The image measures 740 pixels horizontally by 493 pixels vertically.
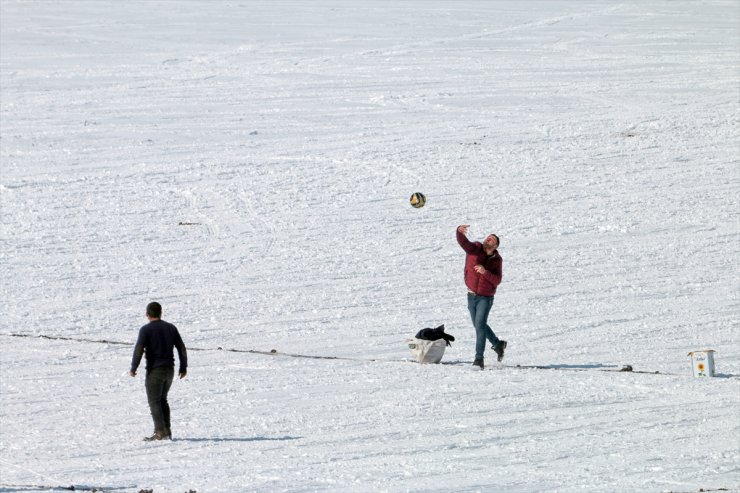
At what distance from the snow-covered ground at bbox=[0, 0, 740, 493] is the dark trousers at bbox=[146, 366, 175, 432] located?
21 cm

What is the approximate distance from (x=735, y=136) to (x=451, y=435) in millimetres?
16632

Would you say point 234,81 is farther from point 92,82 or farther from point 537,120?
point 537,120

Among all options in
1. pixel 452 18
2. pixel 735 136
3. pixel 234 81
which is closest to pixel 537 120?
pixel 735 136

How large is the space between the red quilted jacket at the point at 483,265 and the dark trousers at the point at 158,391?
3.46 m

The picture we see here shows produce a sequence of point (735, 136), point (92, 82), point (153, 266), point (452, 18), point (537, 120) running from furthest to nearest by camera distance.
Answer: point (452, 18) → point (92, 82) → point (537, 120) → point (735, 136) → point (153, 266)

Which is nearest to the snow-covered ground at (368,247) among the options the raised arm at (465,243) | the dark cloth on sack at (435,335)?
the dark cloth on sack at (435,335)

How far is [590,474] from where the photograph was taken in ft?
31.1

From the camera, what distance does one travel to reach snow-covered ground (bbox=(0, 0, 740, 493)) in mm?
10250

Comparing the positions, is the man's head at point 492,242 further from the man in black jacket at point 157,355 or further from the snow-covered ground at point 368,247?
the man in black jacket at point 157,355

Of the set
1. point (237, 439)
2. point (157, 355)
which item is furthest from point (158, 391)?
point (237, 439)

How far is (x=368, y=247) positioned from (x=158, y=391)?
30.0 ft

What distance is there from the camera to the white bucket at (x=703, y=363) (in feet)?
40.6

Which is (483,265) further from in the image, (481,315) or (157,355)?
(157,355)

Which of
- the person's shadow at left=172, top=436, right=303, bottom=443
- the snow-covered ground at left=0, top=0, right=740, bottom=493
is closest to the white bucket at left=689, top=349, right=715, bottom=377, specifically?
the snow-covered ground at left=0, top=0, right=740, bottom=493
